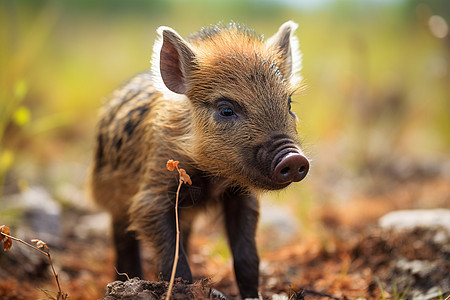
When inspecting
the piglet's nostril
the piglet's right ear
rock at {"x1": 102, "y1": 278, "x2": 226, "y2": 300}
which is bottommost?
rock at {"x1": 102, "y1": 278, "x2": 226, "y2": 300}

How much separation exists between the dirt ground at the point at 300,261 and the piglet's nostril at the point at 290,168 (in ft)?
2.25

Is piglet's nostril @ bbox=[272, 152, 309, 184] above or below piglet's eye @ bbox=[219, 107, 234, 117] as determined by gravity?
below

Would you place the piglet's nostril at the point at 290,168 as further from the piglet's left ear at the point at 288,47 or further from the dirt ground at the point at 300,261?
the piglet's left ear at the point at 288,47

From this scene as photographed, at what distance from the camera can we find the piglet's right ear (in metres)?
3.37

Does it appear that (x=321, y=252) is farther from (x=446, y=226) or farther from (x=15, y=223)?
(x=15, y=223)

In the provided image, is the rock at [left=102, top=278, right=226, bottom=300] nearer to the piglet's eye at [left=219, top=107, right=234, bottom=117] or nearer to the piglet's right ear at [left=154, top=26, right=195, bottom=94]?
the piglet's eye at [left=219, top=107, right=234, bottom=117]

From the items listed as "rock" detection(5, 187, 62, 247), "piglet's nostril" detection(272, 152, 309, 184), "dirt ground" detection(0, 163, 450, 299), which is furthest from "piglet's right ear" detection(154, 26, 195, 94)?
"rock" detection(5, 187, 62, 247)

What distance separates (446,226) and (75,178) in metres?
6.10

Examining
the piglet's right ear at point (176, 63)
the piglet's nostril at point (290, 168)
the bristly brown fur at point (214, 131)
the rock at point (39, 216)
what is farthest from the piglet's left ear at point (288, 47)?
the rock at point (39, 216)

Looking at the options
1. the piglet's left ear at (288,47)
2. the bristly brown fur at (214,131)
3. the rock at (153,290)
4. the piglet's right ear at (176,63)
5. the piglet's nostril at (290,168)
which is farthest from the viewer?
the piglet's left ear at (288,47)

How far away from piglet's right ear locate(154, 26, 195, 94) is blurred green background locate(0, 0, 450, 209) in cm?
417

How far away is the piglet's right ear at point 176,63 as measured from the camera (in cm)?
337

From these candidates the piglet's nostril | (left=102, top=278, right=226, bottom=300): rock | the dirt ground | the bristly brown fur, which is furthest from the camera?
the dirt ground

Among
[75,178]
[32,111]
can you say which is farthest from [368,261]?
[32,111]
